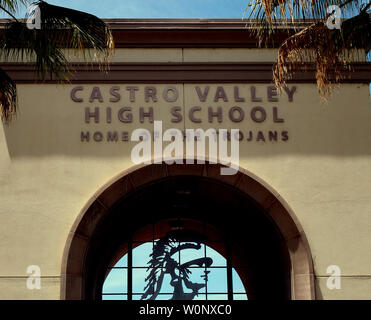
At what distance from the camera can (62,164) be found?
497 inches

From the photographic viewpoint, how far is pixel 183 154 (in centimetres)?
1266

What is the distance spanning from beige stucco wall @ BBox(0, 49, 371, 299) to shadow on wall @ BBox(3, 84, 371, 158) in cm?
2

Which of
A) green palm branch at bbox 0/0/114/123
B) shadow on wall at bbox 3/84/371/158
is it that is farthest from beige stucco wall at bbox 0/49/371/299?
green palm branch at bbox 0/0/114/123

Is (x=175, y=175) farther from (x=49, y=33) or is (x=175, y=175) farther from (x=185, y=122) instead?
(x=49, y=33)

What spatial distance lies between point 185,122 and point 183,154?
66cm

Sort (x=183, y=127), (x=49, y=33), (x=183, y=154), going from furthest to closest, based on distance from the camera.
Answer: (x=183, y=127)
(x=183, y=154)
(x=49, y=33)

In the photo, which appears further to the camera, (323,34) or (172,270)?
(172,270)

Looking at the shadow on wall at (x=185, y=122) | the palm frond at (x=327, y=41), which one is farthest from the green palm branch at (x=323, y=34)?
the shadow on wall at (x=185, y=122)

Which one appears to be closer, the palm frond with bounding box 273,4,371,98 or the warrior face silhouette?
the palm frond with bounding box 273,4,371,98

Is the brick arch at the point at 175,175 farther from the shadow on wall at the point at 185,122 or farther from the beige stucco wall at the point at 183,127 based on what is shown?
the shadow on wall at the point at 185,122

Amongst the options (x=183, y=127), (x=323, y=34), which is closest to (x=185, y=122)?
(x=183, y=127)

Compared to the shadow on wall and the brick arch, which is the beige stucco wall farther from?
the brick arch

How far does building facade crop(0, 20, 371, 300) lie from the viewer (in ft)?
40.2
